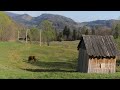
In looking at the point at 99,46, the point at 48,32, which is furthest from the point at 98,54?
the point at 48,32

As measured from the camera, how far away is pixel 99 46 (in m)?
36.8

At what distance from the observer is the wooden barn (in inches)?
1433

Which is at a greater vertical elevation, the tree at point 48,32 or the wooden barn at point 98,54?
the tree at point 48,32

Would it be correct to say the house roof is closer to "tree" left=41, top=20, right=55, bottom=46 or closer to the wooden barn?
the wooden barn

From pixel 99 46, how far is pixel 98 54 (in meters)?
1.10


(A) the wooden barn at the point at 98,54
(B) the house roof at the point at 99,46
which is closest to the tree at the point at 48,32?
(A) the wooden barn at the point at 98,54

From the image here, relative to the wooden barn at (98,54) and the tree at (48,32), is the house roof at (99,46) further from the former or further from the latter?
the tree at (48,32)

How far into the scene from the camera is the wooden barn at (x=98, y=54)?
36406mm

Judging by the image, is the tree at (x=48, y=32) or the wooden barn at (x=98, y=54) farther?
the tree at (x=48, y=32)

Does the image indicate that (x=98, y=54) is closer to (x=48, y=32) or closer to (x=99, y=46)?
(x=99, y=46)

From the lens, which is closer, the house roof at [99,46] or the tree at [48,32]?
the house roof at [99,46]
